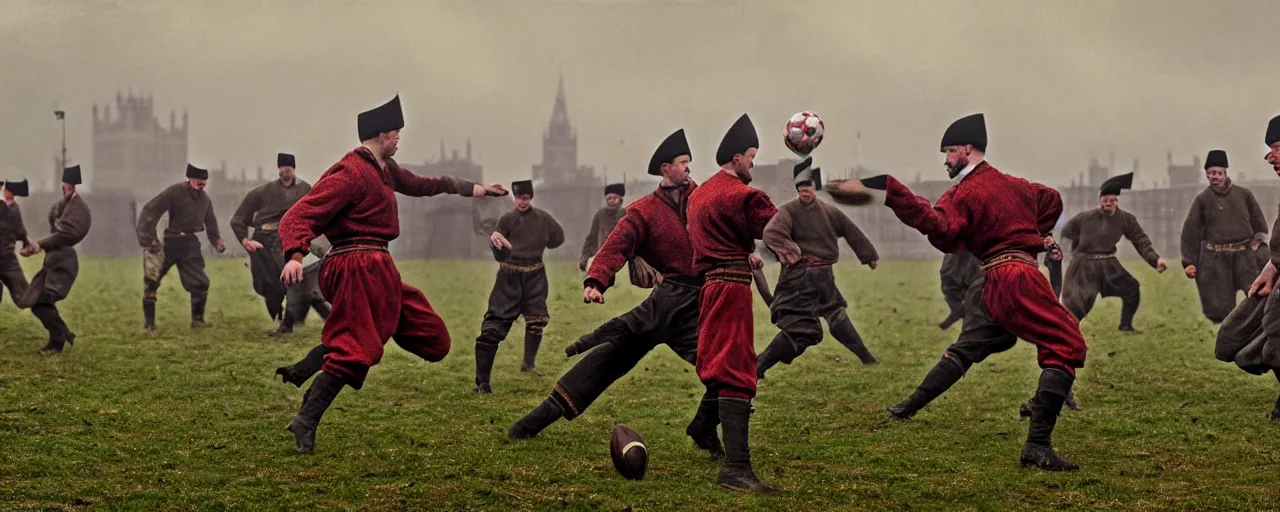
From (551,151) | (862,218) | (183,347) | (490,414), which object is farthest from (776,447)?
(551,151)

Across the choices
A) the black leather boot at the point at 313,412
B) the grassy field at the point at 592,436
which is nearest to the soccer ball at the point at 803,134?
the grassy field at the point at 592,436

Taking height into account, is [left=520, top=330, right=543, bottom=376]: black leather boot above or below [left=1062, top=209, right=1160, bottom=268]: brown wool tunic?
below

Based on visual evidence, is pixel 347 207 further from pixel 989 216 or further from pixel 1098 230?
pixel 1098 230

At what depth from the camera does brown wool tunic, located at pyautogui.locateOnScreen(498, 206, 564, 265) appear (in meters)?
14.3

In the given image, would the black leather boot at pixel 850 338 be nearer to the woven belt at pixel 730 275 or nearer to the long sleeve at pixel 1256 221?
the long sleeve at pixel 1256 221

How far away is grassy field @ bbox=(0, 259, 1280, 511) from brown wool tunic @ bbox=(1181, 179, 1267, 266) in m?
1.36

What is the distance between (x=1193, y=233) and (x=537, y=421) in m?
9.08

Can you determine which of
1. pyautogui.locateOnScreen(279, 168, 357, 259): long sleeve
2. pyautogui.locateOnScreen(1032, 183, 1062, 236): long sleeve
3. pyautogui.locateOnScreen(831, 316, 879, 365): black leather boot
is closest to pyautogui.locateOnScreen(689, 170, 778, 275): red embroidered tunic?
pyautogui.locateOnScreen(1032, 183, 1062, 236): long sleeve

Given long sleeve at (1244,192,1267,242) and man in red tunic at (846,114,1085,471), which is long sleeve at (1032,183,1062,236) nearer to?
man in red tunic at (846,114,1085,471)

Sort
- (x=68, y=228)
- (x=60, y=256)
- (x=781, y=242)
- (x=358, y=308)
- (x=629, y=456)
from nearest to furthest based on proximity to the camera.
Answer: (x=629, y=456) → (x=358, y=308) → (x=781, y=242) → (x=60, y=256) → (x=68, y=228)

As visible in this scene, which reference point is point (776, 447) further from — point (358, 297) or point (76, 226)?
point (76, 226)

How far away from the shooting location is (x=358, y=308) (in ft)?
29.8

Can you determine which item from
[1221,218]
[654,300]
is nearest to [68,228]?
[654,300]

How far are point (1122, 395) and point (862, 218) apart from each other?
266ft
